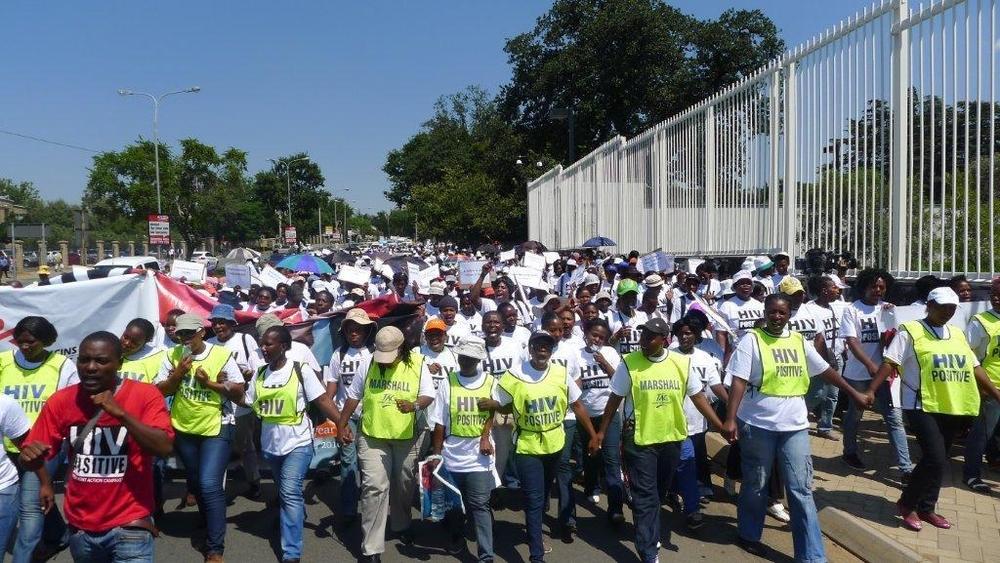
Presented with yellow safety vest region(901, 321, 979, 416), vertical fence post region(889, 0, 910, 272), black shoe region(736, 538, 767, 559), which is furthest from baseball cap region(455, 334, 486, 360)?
vertical fence post region(889, 0, 910, 272)

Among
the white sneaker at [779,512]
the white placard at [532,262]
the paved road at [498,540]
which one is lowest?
the paved road at [498,540]

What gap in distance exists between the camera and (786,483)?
4977 mm

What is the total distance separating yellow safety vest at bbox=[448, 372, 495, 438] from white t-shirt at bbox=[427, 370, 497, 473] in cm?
2

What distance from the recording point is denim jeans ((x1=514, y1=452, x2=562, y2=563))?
505 centimetres

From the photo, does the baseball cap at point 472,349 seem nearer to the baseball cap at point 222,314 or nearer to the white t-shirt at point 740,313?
the baseball cap at point 222,314

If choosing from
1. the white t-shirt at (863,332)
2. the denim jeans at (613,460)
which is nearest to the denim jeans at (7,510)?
the denim jeans at (613,460)

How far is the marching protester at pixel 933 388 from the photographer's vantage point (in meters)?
5.37

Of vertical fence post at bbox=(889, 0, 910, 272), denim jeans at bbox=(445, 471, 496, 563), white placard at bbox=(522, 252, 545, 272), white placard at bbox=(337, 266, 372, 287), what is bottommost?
denim jeans at bbox=(445, 471, 496, 563)

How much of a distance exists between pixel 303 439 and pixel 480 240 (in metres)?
31.2

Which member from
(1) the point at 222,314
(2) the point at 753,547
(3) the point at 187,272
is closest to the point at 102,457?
(1) the point at 222,314

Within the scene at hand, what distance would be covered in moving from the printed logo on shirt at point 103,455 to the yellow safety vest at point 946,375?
508cm

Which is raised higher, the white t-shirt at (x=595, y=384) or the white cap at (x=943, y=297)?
the white cap at (x=943, y=297)

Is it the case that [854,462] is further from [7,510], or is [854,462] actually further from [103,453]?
[7,510]

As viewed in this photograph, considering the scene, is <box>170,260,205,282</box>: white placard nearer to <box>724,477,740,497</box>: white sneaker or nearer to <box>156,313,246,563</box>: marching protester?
<box>156,313,246,563</box>: marching protester
